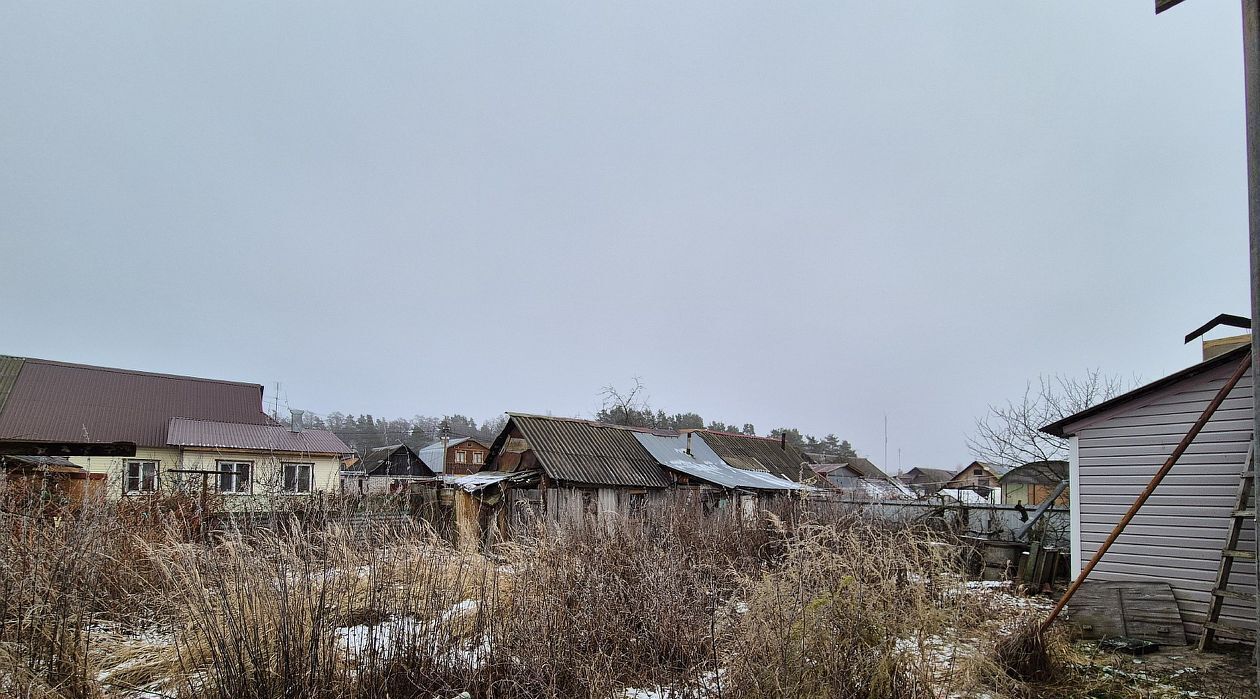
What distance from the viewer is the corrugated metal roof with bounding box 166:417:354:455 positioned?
24281 mm

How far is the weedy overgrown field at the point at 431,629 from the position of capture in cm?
331

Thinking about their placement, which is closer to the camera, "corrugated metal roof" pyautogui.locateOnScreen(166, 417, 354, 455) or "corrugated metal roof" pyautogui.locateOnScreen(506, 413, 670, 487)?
"corrugated metal roof" pyautogui.locateOnScreen(506, 413, 670, 487)

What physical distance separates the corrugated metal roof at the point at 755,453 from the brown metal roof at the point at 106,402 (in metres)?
20.8

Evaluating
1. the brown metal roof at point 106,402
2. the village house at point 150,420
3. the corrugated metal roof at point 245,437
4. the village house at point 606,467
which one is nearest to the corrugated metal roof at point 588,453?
the village house at point 606,467

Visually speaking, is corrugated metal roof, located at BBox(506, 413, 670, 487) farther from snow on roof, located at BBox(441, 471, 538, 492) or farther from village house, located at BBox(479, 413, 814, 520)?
snow on roof, located at BBox(441, 471, 538, 492)

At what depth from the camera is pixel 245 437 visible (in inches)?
997

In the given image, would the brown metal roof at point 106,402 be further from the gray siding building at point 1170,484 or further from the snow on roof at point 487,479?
the gray siding building at point 1170,484

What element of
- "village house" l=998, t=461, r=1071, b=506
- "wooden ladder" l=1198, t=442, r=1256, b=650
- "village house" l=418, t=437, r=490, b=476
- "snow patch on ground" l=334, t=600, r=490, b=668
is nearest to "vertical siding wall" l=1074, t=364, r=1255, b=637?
"wooden ladder" l=1198, t=442, r=1256, b=650

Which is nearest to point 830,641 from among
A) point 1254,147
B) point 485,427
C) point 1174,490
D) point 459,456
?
point 1254,147

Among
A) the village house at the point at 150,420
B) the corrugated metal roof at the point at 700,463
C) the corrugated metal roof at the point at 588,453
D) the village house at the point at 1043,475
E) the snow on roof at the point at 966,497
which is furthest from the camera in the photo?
the village house at the point at 150,420

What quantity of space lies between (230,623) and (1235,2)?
555 centimetres

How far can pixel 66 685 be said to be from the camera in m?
3.23

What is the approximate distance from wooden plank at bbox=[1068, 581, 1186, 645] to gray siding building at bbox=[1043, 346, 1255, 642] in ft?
1.00

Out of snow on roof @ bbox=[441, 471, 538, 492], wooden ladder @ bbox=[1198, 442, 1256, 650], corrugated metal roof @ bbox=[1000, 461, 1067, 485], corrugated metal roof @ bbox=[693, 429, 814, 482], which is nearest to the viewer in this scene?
wooden ladder @ bbox=[1198, 442, 1256, 650]
